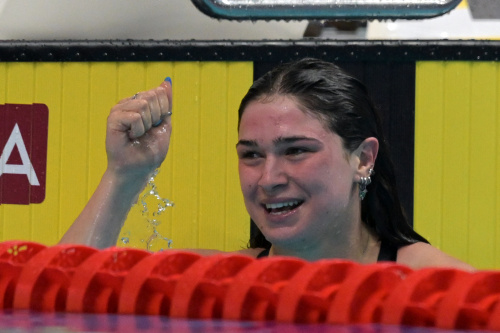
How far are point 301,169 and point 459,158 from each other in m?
0.94

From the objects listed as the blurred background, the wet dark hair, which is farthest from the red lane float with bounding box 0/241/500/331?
the blurred background

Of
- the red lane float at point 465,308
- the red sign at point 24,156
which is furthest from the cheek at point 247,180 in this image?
the red sign at point 24,156

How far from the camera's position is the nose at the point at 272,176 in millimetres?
1648

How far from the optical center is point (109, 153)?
1828 mm

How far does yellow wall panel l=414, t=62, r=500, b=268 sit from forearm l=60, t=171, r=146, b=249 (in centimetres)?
103

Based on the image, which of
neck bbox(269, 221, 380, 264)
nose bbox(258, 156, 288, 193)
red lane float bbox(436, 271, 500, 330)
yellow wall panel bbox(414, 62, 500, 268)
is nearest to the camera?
red lane float bbox(436, 271, 500, 330)

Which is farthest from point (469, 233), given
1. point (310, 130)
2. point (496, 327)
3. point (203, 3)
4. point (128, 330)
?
point (128, 330)

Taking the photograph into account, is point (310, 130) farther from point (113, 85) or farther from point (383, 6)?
point (113, 85)

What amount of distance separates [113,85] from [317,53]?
699 mm

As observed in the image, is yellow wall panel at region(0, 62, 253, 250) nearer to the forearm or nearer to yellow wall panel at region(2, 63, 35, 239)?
yellow wall panel at region(2, 63, 35, 239)

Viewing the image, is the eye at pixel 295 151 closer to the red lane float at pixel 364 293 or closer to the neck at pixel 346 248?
the neck at pixel 346 248

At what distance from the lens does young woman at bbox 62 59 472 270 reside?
1674 mm

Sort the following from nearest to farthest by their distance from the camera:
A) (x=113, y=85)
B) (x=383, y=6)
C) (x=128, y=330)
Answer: (x=128, y=330), (x=383, y=6), (x=113, y=85)

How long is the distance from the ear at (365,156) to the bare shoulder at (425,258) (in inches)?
8.3
